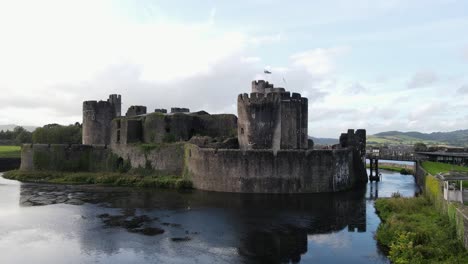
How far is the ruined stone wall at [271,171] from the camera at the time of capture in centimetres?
3042

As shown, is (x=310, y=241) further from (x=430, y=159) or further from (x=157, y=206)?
(x=430, y=159)

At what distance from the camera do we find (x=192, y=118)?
138ft

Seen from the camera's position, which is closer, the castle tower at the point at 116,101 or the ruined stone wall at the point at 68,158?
the ruined stone wall at the point at 68,158

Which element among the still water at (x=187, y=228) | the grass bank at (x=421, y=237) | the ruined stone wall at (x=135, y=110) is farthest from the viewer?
the ruined stone wall at (x=135, y=110)

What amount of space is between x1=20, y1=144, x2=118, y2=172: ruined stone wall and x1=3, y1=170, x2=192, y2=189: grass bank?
1.36m

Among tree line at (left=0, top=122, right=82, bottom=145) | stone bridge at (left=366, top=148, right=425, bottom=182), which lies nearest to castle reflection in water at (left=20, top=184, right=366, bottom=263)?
stone bridge at (left=366, top=148, right=425, bottom=182)

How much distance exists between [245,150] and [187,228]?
10.9 meters

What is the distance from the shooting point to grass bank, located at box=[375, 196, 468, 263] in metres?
14.7

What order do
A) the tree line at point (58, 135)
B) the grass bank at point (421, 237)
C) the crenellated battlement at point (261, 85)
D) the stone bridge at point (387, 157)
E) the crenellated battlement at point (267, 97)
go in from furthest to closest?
the tree line at point (58, 135) < the stone bridge at point (387, 157) < the crenellated battlement at point (261, 85) < the crenellated battlement at point (267, 97) < the grass bank at point (421, 237)

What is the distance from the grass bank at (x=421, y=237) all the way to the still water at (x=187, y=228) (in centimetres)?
76

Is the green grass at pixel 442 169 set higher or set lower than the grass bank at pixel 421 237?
higher

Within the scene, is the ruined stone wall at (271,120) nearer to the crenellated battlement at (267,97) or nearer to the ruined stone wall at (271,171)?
the crenellated battlement at (267,97)

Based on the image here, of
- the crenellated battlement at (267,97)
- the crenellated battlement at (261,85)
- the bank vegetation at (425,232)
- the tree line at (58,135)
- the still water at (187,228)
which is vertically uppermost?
the crenellated battlement at (261,85)

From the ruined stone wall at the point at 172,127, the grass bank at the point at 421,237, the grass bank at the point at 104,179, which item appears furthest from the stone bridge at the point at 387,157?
the grass bank at the point at 421,237
